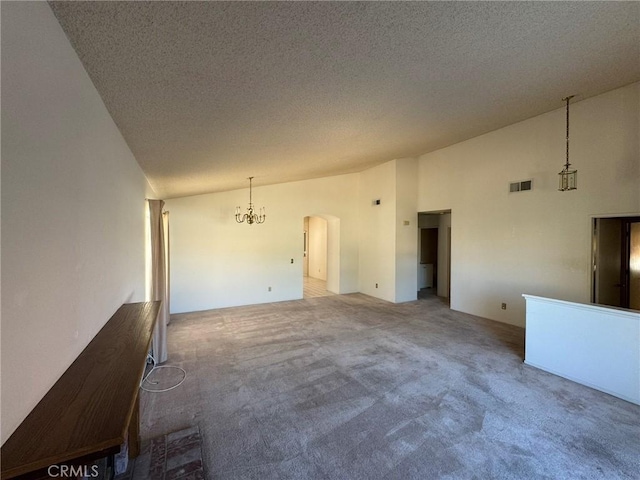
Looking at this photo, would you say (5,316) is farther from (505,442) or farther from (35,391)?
(505,442)

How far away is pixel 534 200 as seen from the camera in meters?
4.75

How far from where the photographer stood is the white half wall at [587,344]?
279 cm

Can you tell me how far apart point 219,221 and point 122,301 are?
4.28 m

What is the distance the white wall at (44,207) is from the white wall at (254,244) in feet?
15.7

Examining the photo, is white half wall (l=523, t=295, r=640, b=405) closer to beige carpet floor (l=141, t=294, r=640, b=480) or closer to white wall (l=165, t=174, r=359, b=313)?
beige carpet floor (l=141, t=294, r=640, b=480)

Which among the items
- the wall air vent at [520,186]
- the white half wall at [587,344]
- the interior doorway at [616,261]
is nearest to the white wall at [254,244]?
the wall air vent at [520,186]

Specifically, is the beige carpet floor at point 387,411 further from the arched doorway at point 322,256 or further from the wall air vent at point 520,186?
the arched doorway at point 322,256

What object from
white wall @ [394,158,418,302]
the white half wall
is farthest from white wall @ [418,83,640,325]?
the white half wall

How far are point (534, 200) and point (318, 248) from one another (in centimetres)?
746

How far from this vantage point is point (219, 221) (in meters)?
6.56

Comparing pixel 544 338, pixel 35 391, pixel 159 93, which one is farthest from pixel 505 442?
pixel 159 93

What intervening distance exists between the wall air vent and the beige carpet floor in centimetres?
255

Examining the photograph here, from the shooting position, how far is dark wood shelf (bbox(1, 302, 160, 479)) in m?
0.78

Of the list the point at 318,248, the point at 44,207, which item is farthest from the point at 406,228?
the point at 44,207
